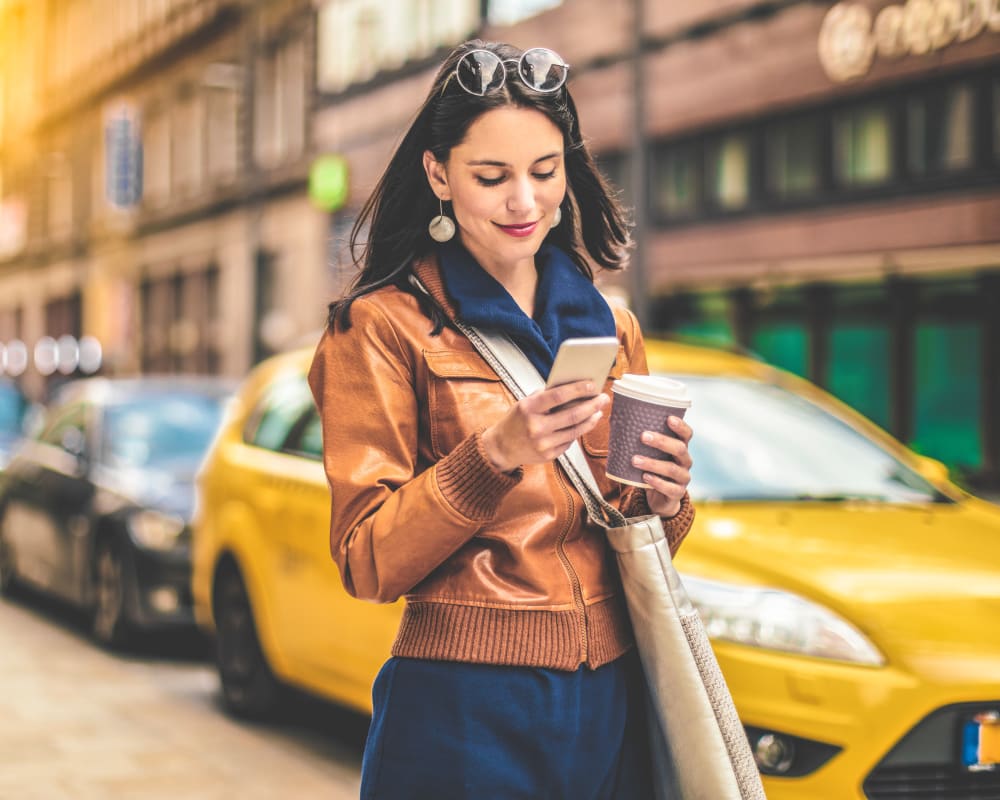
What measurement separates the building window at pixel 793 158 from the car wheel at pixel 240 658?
11168mm

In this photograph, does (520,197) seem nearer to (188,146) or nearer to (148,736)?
(148,736)

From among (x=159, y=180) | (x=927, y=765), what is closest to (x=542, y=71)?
(x=927, y=765)

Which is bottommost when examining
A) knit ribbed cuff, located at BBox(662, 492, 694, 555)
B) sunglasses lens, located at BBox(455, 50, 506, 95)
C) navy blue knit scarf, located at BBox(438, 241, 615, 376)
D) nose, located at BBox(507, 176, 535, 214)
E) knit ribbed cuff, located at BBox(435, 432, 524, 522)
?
knit ribbed cuff, located at BBox(662, 492, 694, 555)

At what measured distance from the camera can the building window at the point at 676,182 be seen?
18766mm

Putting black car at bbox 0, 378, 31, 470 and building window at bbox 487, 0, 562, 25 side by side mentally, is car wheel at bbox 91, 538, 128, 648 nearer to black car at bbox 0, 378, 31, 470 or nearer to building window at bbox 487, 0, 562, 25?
black car at bbox 0, 378, 31, 470

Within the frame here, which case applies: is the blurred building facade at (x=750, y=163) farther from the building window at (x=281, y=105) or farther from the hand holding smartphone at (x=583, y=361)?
the hand holding smartphone at (x=583, y=361)

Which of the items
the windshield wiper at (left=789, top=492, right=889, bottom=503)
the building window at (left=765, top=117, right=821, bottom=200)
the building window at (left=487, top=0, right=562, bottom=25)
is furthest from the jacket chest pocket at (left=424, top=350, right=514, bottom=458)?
the building window at (left=487, top=0, right=562, bottom=25)

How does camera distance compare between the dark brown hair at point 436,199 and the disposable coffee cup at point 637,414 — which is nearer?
the disposable coffee cup at point 637,414

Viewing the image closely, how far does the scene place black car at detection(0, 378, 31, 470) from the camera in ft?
51.4

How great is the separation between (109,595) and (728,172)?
11.2m

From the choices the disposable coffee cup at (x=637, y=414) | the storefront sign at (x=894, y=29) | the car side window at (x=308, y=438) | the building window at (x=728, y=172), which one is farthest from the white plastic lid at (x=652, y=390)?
the building window at (x=728, y=172)

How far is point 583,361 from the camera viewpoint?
1.91 m

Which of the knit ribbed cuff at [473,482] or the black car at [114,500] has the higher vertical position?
the knit ribbed cuff at [473,482]

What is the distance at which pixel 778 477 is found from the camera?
17.3 feet
